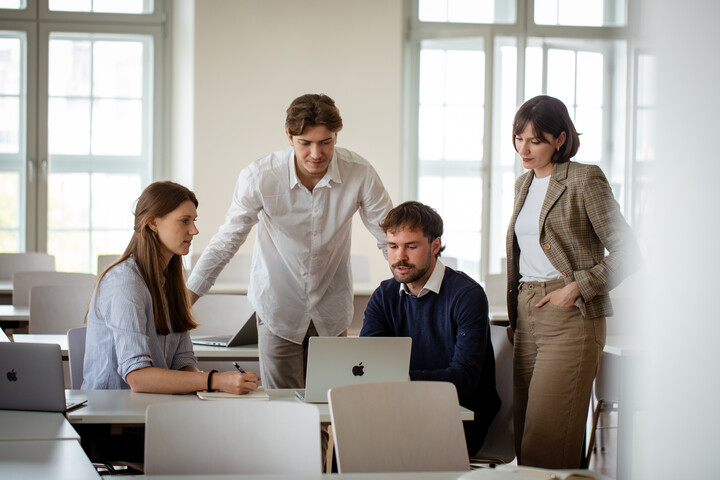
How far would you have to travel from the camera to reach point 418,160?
6.91m

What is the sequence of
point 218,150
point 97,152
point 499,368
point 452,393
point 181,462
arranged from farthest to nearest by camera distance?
point 97,152
point 218,150
point 499,368
point 452,393
point 181,462

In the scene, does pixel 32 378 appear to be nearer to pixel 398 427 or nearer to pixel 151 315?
pixel 151 315

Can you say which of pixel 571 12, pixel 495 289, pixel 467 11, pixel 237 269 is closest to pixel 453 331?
pixel 495 289

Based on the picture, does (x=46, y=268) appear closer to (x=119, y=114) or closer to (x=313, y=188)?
(x=119, y=114)

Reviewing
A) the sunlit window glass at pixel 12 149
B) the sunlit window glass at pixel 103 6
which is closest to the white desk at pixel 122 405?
the sunlit window glass at pixel 12 149

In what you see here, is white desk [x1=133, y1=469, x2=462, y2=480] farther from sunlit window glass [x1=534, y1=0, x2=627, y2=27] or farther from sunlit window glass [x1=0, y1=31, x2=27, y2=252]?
sunlit window glass [x1=534, y1=0, x2=627, y2=27]

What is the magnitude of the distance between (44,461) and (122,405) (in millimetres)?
487

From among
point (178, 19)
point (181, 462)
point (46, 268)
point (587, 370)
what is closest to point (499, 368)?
point (587, 370)

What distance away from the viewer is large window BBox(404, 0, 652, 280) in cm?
679

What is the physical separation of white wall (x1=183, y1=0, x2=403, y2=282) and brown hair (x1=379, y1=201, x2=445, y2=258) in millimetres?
3760

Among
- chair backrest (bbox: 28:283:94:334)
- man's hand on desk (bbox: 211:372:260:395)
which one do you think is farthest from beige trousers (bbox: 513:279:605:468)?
chair backrest (bbox: 28:283:94:334)

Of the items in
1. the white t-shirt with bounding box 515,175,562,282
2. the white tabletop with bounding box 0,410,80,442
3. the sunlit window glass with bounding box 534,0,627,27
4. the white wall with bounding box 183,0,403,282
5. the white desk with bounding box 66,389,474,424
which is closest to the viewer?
the white tabletop with bounding box 0,410,80,442

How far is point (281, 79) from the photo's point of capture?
6324mm

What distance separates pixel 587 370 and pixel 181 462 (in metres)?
1.27
